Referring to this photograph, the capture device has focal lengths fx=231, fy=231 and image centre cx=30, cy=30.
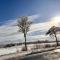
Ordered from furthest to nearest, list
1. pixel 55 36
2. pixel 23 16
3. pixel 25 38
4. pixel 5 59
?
pixel 55 36
pixel 23 16
pixel 25 38
pixel 5 59

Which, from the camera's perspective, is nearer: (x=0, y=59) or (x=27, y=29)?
(x=0, y=59)

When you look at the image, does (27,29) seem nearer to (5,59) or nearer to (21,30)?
(21,30)

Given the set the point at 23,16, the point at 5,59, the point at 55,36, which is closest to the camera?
the point at 5,59

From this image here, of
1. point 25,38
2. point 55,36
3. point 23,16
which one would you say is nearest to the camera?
point 25,38

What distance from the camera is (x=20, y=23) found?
59969mm

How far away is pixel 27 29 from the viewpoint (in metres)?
59.4

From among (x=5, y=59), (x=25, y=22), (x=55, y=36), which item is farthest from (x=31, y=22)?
(x=5, y=59)

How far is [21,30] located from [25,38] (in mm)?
4132

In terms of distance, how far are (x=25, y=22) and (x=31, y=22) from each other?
1.56m

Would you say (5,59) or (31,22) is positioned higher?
(31,22)

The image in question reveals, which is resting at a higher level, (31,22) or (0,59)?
(31,22)

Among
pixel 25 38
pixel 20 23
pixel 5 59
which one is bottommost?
pixel 5 59

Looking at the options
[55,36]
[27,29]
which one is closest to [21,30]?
[27,29]

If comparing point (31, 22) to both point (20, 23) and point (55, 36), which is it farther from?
point (55, 36)
